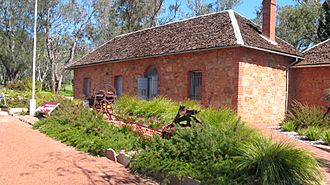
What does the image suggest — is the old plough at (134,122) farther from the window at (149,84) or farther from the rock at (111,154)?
the window at (149,84)

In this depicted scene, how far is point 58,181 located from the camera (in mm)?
5281

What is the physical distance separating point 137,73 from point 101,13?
23759 mm

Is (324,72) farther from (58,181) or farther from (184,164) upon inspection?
(58,181)

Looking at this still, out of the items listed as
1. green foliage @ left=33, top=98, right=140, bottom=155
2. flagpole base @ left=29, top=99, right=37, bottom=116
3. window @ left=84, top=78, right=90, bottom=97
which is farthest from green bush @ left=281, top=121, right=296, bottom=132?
window @ left=84, top=78, right=90, bottom=97

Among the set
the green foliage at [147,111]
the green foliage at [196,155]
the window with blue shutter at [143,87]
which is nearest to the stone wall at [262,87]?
the green foliage at [147,111]

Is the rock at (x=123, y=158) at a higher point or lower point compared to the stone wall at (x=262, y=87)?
lower

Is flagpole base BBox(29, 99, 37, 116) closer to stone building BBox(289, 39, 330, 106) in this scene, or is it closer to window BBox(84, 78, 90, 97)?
window BBox(84, 78, 90, 97)

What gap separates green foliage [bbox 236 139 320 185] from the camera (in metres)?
4.39

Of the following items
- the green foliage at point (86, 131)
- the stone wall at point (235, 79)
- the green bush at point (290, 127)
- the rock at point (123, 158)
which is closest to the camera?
the rock at point (123, 158)

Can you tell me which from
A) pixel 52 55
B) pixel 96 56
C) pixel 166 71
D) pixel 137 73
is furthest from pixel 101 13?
pixel 166 71

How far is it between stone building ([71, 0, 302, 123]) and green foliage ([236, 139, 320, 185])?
868 cm

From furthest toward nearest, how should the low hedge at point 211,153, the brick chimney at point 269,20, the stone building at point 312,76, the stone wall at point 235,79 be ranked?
the brick chimney at point 269,20 < the stone building at point 312,76 < the stone wall at point 235,79 < the low hedge at point 211,153

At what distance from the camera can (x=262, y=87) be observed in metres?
14.6

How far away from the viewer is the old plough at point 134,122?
6726 mm
